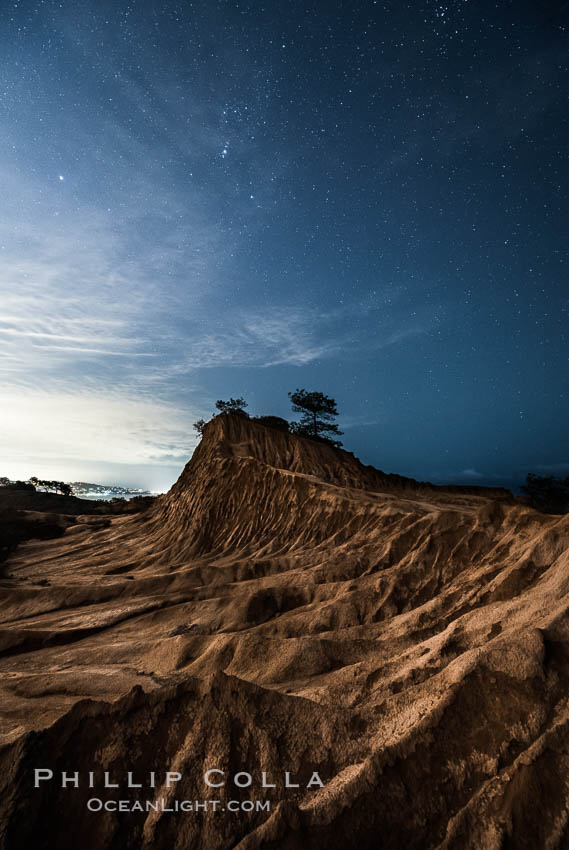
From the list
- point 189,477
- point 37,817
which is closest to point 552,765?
point 37,817

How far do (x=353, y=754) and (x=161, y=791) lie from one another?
5.46 ft

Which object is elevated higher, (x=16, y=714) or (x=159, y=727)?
(x=159, y=727)

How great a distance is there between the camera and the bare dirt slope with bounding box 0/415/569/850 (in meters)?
2.53

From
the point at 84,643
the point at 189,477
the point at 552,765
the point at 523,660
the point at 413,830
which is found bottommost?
the point at 84,643

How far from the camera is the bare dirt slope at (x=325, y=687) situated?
253 centimetres

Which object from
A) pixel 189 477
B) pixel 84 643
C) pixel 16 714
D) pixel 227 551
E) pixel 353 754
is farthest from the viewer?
pixel 189 477

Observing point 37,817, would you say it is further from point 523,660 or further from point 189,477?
point 189,477

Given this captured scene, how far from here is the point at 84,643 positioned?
7.66 m

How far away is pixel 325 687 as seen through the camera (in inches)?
181

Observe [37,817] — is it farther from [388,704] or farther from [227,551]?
[227,551]

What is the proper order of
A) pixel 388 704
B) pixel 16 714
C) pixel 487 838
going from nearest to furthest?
pixel 487 838 → pixel 388 704 → pixel 16 714

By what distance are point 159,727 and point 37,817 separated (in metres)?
0.95

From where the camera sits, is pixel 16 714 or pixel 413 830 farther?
pixel 16 714

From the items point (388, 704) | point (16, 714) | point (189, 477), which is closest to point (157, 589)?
point (16, 714)
